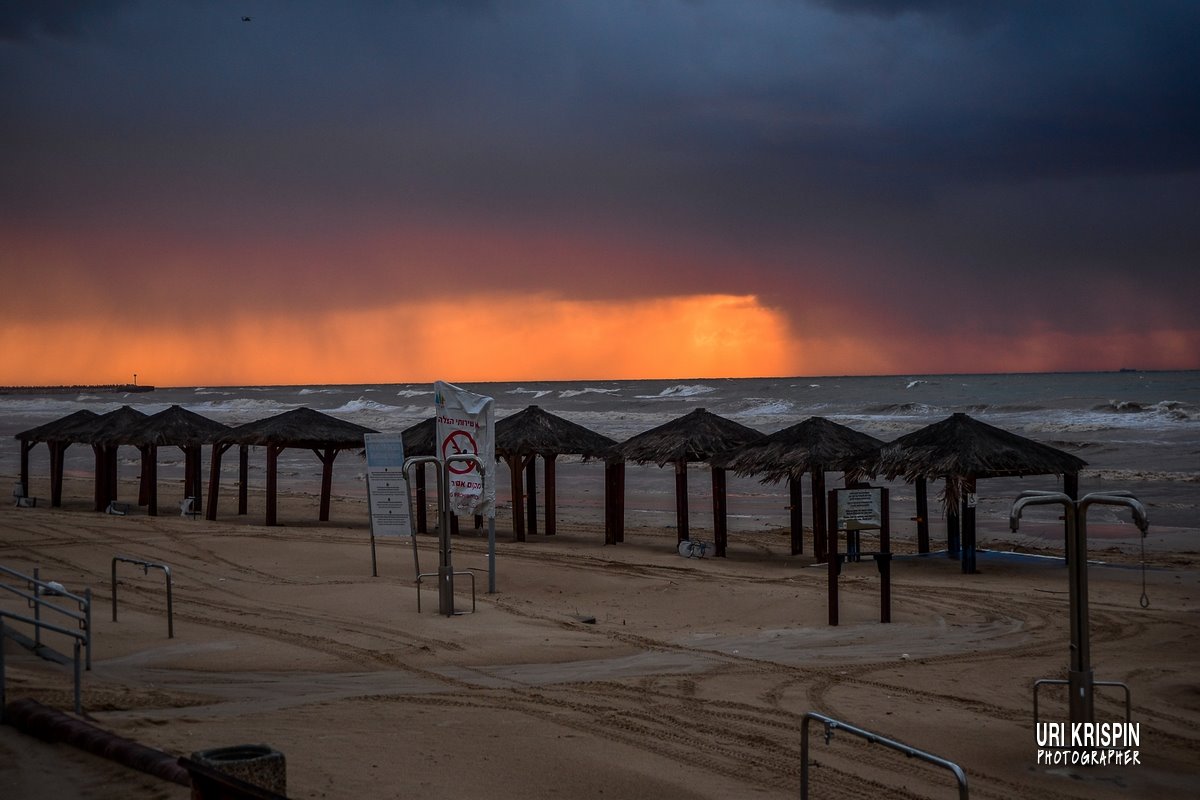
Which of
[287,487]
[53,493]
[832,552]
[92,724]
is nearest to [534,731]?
[92,724]

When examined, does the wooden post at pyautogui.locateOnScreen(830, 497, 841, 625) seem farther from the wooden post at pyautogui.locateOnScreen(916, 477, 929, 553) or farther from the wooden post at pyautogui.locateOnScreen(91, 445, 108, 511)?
the wooden post at pyautogui.locateOnScreen(91, 445, 108, 511)

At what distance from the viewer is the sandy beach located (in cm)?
663

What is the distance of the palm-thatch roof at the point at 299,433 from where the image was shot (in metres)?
22.4

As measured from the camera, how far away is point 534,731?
7523 mm

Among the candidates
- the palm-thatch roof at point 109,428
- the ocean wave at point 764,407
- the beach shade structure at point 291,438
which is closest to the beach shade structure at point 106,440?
the palm-thatch roof at point 109,428

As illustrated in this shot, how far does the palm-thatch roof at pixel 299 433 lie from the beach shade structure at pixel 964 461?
10899mm

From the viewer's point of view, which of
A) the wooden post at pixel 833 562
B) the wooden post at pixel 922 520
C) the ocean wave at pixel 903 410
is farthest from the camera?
the ocean wave at pixel 903 410

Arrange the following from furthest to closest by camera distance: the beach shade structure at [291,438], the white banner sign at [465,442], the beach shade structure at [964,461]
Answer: the beach shade structure at [291,438], the beach shade structure at [964,461], the white banner sign at [465,442]

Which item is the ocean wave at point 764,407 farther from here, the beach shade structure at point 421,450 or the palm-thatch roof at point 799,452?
the palm-thatch roof at point 799,452

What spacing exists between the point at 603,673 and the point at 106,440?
777 inches

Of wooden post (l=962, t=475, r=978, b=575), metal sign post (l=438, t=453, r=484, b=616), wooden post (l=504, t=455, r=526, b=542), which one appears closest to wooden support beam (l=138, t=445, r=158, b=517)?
wooden post (l=504, t=455, r=526, b=542)

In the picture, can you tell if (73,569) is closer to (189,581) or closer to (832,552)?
(189,581)

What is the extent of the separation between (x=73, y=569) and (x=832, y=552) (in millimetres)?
10499

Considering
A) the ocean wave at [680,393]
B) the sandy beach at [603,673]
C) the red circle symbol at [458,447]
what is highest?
the ocean wave at [680,393]
